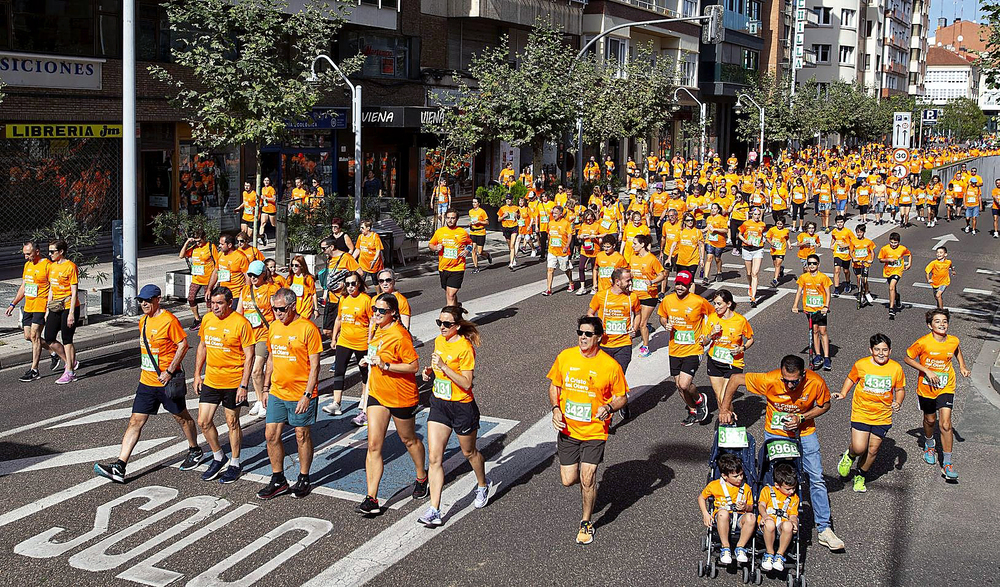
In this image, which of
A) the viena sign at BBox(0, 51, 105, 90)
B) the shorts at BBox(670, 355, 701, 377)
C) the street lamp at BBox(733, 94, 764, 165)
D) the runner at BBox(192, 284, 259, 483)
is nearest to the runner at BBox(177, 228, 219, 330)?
the runner at BBox(192, 284, 259, 483)

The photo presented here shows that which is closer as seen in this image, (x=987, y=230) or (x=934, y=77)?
(x=987, y=230)

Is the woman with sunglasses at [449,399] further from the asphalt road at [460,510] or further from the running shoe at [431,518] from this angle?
the asphalt road at [460,510]

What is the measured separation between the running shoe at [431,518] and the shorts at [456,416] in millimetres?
647

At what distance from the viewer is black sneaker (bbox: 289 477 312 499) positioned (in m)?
9.12

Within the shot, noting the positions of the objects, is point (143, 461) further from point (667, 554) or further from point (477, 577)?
point (667, 554)

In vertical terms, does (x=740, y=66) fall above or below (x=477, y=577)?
above

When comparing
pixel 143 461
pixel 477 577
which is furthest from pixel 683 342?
pixel 143 461

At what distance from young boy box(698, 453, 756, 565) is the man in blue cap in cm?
478

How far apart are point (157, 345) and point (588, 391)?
396 centimetres

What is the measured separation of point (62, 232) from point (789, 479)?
13450mm

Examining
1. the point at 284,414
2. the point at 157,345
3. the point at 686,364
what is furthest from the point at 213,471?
the point at 686,364

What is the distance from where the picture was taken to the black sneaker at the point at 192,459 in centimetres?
987

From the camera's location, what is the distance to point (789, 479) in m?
7.74

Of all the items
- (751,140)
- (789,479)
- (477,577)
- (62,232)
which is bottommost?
(477,577)
